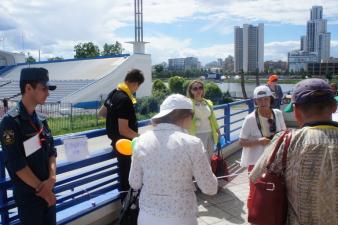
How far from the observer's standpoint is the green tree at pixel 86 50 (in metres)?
61.3

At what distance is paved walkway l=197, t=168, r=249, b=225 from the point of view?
4.71 metres

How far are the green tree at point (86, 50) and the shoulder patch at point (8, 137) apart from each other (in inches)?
A: 2377

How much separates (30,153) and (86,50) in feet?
201

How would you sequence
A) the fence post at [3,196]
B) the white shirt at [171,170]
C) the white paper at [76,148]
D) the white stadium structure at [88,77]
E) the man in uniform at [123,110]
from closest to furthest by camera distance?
the white shirt at [171,170] → the fence post at [3,196] → the white paper at [76,148] → the man in uniform at [123,110] → the white stadium structure at [88,77]

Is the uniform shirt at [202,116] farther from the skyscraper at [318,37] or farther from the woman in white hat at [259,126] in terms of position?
the skyscraper at [318,37]

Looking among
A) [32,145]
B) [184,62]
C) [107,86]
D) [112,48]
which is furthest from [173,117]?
[184,62]

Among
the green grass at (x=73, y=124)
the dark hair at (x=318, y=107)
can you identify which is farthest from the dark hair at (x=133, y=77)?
the green grass at (x=73, y=124)

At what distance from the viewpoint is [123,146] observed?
9.45 feet

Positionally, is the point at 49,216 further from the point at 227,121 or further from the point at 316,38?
the point at 316,38

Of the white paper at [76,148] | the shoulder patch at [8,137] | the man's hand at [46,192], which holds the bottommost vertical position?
the man's hand at [46,192]

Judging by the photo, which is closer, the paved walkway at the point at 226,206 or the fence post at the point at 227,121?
the paved walkway at the point at 226,206

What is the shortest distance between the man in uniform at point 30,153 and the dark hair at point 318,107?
192 cm

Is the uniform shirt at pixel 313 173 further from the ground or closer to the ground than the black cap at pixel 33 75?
closer to the ground

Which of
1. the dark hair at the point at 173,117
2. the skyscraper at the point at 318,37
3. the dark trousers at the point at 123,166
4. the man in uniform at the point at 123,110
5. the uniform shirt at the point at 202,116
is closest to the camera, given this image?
the dark hair at the point at 173,117
